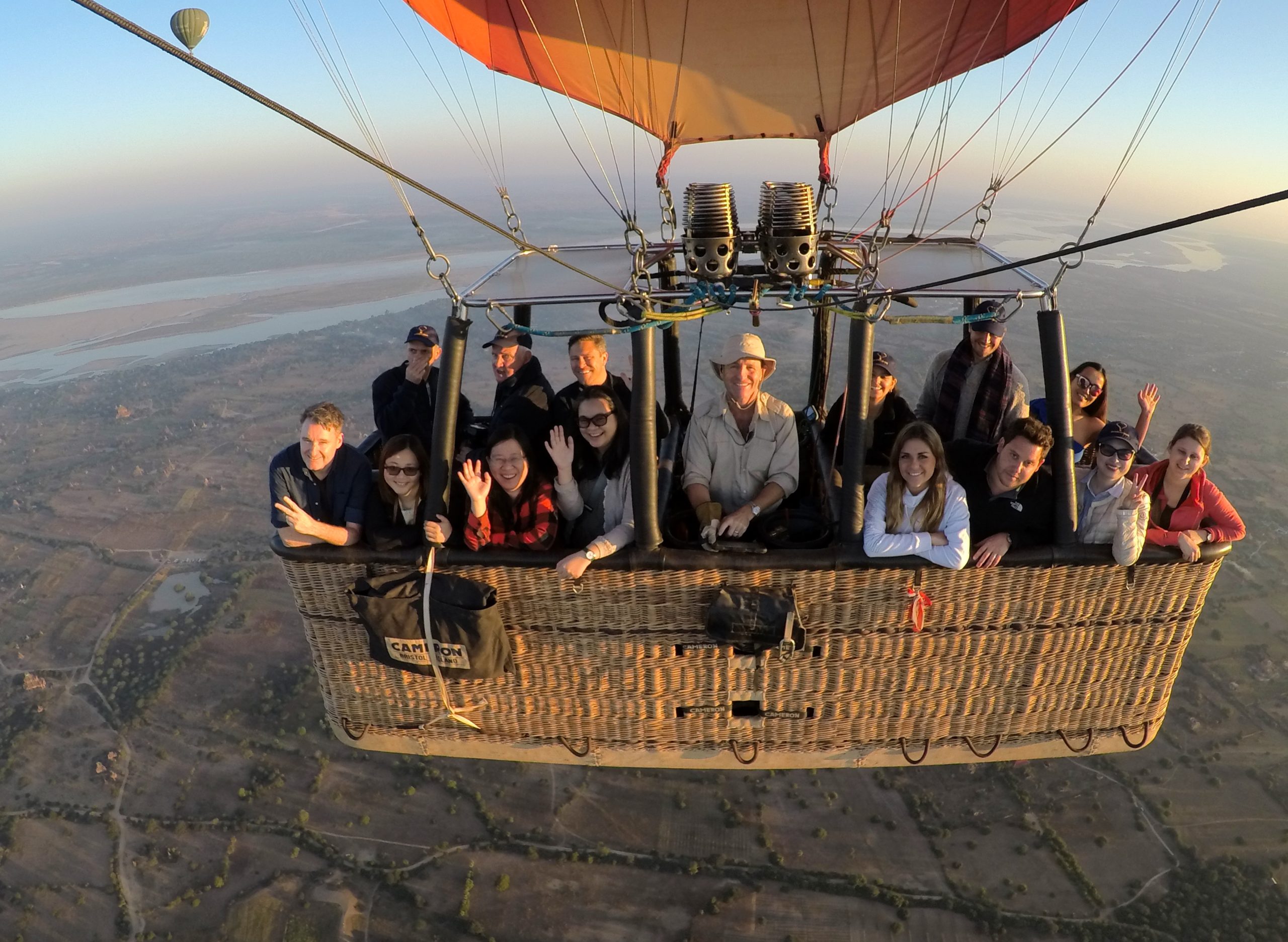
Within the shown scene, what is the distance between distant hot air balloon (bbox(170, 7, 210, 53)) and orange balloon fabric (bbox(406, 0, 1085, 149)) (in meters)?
4.21

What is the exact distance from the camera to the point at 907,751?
2.86 metres

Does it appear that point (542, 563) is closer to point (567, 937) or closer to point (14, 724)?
point (567, 937)

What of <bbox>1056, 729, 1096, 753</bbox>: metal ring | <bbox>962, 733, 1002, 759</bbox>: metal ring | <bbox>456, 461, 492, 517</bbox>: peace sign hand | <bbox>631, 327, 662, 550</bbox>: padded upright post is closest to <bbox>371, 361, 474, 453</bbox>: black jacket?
<bbox>456, 461, 492, 517</bbox>: peace sign hand

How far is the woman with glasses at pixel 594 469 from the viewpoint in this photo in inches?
104

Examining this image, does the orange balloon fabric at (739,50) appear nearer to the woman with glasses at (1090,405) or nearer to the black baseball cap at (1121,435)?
the woman with glasses at (1090,405)

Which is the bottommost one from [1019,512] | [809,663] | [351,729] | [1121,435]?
[351,729]

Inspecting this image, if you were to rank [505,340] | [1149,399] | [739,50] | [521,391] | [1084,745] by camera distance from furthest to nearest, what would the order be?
[739,50], [1149,399], [505,340], [521,391], [1084,745]

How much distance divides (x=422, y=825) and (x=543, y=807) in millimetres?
5038

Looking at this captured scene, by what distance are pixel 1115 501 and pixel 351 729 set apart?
3.07m

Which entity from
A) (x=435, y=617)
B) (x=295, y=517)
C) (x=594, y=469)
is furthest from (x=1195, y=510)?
(x=295, y=517)

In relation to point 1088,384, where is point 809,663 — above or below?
below

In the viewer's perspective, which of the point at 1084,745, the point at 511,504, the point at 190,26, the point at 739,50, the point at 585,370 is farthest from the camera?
the point at 739,50

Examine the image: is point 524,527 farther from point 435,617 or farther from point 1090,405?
point 1090,405

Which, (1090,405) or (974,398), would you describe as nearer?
(974,398)
